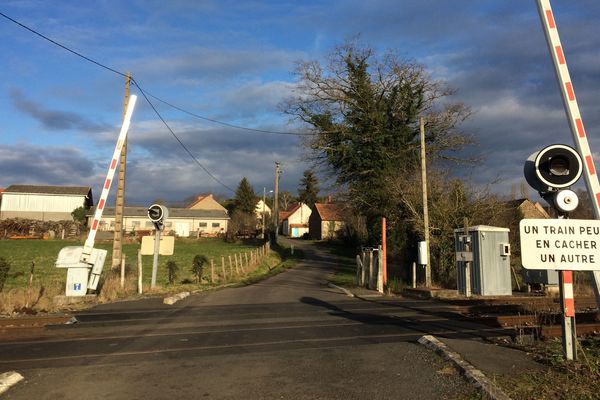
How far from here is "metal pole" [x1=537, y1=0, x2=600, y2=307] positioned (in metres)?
6.88

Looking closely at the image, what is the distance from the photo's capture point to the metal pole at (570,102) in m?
6.88

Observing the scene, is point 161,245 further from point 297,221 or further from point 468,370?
point 297,221

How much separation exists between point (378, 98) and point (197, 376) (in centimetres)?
2985

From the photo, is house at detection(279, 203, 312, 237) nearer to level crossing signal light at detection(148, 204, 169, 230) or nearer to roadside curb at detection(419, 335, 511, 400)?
level crossing signal light at detection(148, 204, 169, 230)

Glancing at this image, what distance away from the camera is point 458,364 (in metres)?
6.39

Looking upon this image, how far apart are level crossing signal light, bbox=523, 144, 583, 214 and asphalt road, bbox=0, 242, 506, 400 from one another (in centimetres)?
251

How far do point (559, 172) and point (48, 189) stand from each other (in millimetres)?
100616

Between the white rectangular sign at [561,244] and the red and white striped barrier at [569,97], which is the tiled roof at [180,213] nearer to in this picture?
the red and white striped barrier at [569,97]

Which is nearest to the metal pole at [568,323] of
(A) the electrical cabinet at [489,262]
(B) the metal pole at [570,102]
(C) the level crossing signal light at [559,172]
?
(B) the metal pole at [570,102]

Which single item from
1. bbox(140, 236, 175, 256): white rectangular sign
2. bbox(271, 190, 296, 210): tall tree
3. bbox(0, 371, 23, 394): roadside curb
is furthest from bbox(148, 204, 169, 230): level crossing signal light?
bbox(271, 190, 296, 210): tall tree

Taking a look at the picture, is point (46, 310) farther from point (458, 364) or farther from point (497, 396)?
point (497, 396)

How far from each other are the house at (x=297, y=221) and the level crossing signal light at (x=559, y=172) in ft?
344

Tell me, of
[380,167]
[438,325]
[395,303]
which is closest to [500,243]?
[395,303]

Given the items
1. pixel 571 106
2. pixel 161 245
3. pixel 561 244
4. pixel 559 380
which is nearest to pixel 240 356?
pixel 559 380
